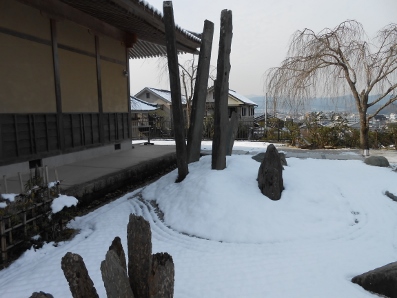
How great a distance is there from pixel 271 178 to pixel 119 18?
550 cm

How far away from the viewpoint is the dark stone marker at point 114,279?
196 centimetres

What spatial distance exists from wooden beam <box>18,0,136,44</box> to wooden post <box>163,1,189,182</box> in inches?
109

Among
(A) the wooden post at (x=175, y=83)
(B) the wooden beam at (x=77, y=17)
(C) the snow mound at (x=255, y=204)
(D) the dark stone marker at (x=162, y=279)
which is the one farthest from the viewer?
(B) the wooden beam at (x=77, y=17)

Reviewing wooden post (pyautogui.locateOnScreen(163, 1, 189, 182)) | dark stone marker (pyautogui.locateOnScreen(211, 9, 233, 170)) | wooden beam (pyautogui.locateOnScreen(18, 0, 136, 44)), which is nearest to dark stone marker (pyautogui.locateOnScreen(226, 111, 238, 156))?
dark stone marker (pyautogui.locateOnScreen(211, 9, 233, 170))

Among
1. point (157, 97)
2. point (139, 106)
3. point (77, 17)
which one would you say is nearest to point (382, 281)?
point (77, 17)

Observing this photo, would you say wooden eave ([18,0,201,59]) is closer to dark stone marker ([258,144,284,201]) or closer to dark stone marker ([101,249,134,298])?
dark stone marker ([258,144,284,201])

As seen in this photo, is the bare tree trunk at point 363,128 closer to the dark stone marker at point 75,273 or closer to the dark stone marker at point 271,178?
the dark stone marker at point 271,178

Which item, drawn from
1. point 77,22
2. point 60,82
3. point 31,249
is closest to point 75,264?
point 31,249

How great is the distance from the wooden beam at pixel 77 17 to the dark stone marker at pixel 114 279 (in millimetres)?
5909

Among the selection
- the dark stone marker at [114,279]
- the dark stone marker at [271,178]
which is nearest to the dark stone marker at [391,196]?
the dark stone marker at [271,178]

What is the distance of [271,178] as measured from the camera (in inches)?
187

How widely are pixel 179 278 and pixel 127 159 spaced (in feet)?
17.7

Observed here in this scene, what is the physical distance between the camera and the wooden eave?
592cm

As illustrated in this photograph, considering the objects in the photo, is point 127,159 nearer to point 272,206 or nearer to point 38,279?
point 272,206
